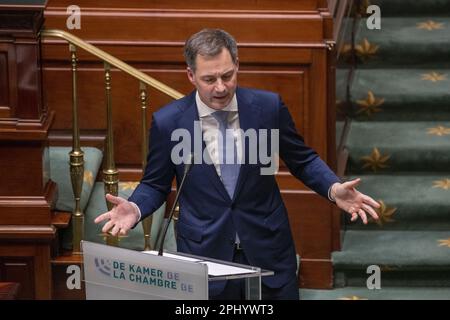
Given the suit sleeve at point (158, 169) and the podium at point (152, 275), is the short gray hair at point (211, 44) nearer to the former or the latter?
the suit sleeve at point (158, 169)

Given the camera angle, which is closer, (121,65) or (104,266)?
(104,266)

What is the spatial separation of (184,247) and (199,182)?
0.27 meters

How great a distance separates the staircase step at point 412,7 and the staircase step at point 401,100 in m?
0.60

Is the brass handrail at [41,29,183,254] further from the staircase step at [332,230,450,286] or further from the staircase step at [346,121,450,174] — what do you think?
the staircase step at [346,121,450,174]

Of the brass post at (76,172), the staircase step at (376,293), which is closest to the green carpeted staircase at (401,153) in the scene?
the staircase step at (376,293)

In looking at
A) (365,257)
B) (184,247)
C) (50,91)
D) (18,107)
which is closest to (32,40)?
(18,107)

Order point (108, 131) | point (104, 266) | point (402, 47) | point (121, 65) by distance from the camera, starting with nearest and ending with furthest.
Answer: point (104, 266) → point (121, 65) → point (108, 131) → point (402, 47)

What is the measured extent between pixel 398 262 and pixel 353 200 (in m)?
2.15

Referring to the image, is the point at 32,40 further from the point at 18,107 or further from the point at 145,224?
the point at 145,224

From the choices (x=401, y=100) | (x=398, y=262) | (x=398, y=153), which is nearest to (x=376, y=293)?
(x=398, y=262)

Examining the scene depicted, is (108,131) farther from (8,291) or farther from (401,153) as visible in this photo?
(401,153)

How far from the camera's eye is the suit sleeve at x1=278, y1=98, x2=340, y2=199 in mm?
4219

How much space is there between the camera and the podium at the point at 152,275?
3.40 m

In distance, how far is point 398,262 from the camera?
6199 mm
